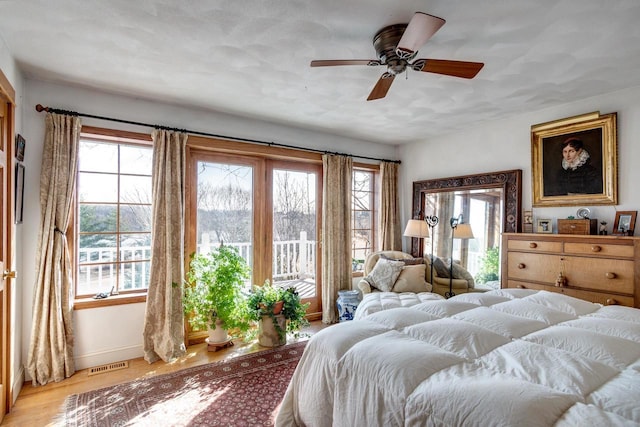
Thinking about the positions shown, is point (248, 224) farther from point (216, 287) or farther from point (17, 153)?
point (17, 153)

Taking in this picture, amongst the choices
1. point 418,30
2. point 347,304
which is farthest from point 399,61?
point 347,304

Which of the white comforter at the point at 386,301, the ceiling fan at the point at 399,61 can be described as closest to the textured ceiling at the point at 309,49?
the ceiling fan at the point at 399,61

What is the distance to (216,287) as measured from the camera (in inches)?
125

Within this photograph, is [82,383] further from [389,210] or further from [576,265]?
[576,265]

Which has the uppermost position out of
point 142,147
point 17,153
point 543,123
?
point 543,123

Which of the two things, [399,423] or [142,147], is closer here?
[399,423]

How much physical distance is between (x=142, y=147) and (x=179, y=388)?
2275 millimetres

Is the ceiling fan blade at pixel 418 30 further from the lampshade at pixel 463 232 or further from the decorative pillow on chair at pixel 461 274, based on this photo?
the decorative pillow on chair at pixel 461 274

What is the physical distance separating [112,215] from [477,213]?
4029mm

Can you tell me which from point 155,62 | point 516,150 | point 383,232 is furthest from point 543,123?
point 155,62

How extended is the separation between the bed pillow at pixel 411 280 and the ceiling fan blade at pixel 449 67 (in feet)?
7.81

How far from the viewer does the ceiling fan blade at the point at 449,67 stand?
1.92 metres

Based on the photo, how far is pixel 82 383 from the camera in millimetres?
2645

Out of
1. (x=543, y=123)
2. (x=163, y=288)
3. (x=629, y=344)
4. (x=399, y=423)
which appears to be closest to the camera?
(x=399, y=423)
